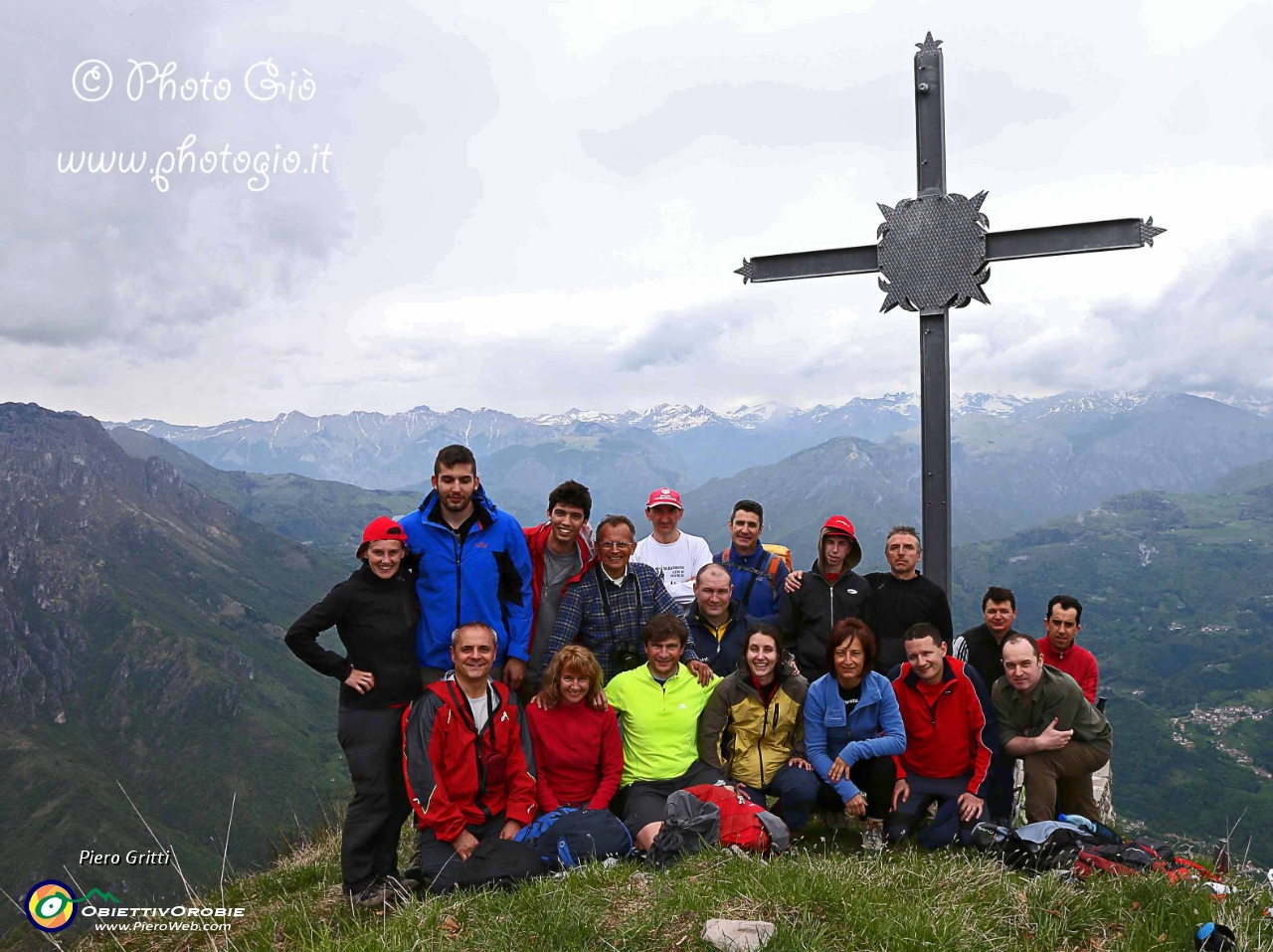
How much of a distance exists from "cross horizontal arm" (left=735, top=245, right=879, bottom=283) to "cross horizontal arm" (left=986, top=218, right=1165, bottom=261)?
42.5 inches

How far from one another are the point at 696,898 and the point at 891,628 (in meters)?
3.20

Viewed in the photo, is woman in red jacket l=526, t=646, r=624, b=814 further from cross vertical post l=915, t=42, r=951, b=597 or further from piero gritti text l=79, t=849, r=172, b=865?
cross vertical post l=915, t=42, r=951, b=597

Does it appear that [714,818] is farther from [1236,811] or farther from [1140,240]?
[1236,811]

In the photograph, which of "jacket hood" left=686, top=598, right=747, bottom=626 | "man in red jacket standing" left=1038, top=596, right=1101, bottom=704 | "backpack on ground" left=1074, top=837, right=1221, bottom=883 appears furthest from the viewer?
"man in red jacket standing" left=1038, top=596, right=1101, bottom=704

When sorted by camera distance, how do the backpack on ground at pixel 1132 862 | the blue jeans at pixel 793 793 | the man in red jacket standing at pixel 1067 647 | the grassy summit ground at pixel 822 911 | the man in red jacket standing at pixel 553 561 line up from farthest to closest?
the man in red jacket standing at pixel 1067 647
the man in red jacket standing at pixel 553 561
the blue jeans at pixel 793 793
the backpack on ground at pixel 1132 862
the grassy summit ground at pixel 822 911

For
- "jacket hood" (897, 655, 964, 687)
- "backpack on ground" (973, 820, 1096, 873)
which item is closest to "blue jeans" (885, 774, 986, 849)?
"backpack on ground" (973, 820, 1096, 873)

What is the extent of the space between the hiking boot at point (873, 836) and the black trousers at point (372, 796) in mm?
3228

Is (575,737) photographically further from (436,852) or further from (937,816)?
(937,816)

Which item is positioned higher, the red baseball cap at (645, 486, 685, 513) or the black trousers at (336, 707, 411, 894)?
the red baseball cap at (645, 486, 685, 513)

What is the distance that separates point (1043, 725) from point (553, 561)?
4.01 m

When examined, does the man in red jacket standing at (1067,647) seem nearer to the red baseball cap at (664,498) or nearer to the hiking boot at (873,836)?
the hiking boot at (873,836)

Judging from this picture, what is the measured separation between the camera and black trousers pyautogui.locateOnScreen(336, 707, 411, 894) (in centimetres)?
549

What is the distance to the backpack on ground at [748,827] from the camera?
5.32 m

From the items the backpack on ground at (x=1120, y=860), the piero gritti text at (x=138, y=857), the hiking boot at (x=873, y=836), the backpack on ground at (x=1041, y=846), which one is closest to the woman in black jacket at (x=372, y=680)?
the piero gritti text at (x=138, y=857)
